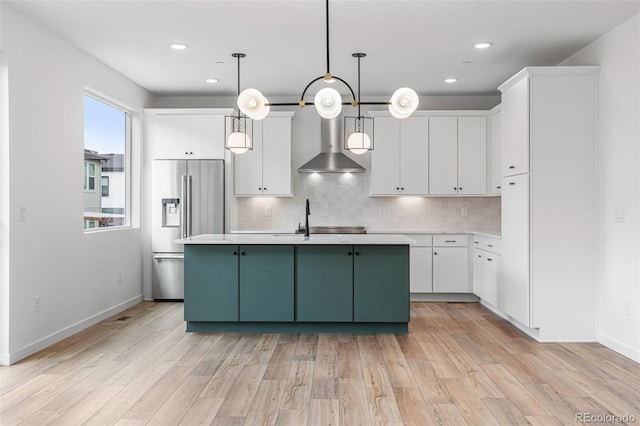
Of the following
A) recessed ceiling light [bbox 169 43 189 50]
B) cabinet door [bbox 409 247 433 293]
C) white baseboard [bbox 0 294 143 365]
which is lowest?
white baseboard [bbox 0 294 143 365]

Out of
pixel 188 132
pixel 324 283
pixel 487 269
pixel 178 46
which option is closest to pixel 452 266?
pixel 487 269

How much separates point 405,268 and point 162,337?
2.27 m

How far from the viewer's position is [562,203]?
4.44 meters

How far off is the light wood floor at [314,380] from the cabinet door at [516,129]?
1568 mm

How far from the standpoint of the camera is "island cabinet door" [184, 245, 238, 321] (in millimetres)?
4727

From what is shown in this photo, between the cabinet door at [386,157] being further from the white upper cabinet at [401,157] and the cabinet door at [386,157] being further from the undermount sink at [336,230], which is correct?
the undermount sink at [336,230]

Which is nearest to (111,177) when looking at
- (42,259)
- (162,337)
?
(42,259)

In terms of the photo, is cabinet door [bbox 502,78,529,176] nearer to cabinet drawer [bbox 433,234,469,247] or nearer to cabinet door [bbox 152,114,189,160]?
cabinet drawer [bbox 433,234,469,247]

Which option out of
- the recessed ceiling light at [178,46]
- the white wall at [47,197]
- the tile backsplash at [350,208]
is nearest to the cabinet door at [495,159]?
the tile backsplash at [350,208]

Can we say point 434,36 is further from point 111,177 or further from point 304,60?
point 111,177

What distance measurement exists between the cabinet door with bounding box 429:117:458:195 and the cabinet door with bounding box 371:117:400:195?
43 centimetres

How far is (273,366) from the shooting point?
3.75 m

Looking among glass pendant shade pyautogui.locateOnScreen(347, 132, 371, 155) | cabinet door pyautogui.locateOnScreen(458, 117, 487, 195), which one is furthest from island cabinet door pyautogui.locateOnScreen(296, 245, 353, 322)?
cabinet door pyautogui.locateOnScreen(458, 117, 487, 195)

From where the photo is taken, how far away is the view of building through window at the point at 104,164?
16.9 feet
